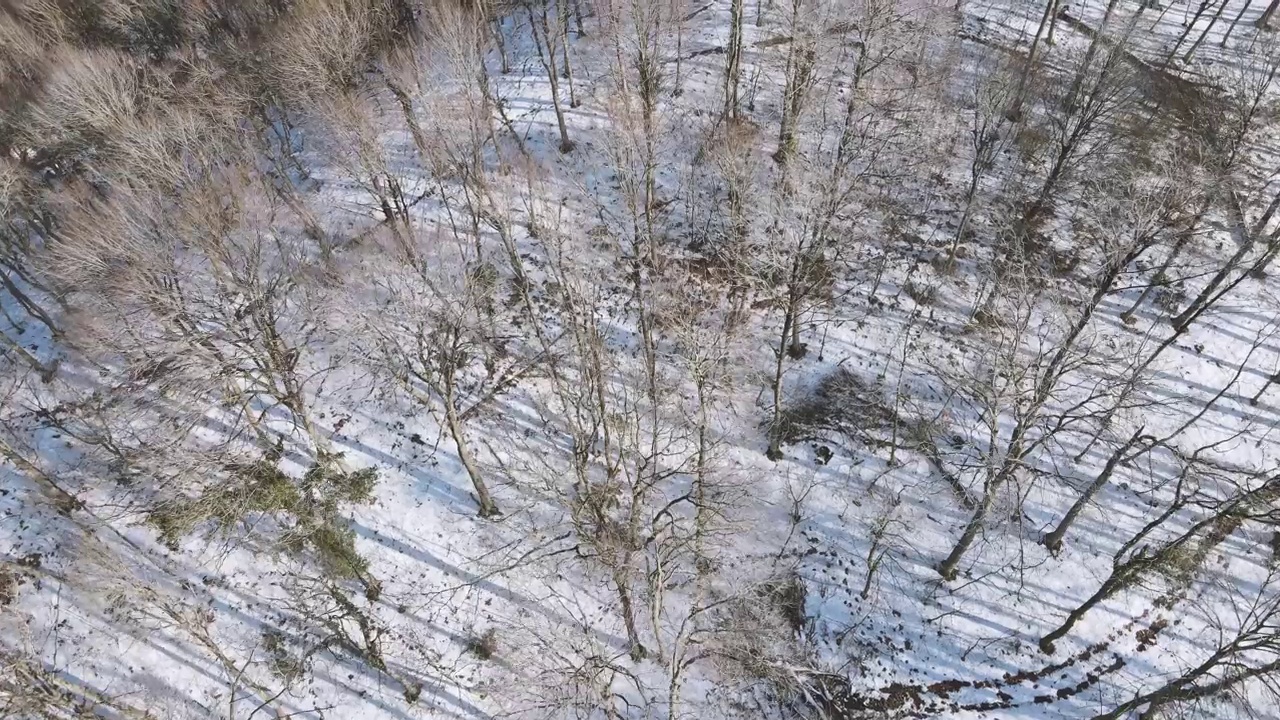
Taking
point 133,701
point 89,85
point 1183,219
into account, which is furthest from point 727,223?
point 133,701

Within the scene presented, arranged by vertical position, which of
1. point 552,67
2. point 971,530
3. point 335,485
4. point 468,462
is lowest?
point 335,485

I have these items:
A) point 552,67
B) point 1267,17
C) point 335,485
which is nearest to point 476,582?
point 335,485

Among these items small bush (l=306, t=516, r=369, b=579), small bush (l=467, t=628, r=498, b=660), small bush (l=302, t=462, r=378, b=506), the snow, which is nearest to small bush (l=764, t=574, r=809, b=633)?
the snow

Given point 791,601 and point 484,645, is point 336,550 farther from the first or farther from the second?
point 791,601

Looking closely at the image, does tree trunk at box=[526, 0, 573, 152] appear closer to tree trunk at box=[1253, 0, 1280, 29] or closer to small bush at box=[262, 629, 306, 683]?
small bush at box=[262, 629, 306, 683]

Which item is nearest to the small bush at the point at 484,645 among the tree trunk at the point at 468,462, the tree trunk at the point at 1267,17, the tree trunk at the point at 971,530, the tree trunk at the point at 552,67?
the tree trunk at the point at 468,462

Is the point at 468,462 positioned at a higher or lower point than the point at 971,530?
higher

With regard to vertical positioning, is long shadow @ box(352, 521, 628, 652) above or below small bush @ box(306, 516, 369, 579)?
below

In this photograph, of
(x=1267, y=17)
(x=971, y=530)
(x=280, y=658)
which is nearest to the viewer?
(x=971, y=530)

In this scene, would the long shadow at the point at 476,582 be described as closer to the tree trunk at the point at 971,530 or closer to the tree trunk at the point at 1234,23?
the tree trunk at the point at 971,530

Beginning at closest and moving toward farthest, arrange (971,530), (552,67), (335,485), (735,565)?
(971,530) → (735,565) → (335,485) → (552,67)

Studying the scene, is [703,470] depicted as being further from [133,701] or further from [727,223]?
[133,701]
